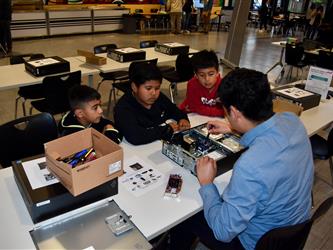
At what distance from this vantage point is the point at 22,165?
140 centimetres

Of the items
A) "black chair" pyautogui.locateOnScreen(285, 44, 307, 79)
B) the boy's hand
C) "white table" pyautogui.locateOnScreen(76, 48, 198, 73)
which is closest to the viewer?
the boy's hand

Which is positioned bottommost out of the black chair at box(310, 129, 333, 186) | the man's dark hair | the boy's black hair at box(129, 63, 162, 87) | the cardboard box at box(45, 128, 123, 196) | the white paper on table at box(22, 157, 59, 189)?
the black chair at box(310, 129, 333, 186)

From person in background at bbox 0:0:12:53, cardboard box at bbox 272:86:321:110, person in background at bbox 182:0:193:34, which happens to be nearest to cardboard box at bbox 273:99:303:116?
cardboard box at bbox 272:86:321:110

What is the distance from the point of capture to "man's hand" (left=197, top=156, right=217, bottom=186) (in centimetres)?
136

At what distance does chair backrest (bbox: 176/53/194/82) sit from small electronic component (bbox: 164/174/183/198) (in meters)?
2.71

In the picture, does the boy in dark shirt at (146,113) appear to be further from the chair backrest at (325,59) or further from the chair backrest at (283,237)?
the chair backrest at (325,59)

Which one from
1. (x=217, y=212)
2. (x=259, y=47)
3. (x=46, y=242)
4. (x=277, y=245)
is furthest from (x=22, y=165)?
(x=259, y=47)

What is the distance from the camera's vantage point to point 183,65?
13.2 feet

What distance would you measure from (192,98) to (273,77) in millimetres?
4248

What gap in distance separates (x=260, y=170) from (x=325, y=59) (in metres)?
5.01

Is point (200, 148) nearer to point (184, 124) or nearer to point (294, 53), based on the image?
point (184, 124)

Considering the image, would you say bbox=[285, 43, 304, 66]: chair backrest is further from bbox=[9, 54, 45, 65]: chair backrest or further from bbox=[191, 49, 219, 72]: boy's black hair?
bbox=[9, 54, 45, 65]: chair backrest

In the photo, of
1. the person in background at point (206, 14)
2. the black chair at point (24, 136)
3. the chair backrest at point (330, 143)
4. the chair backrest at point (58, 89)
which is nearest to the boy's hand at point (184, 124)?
the black chair at point (24, 136)

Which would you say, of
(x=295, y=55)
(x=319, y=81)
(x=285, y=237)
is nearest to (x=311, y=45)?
(x=295, y=55)
